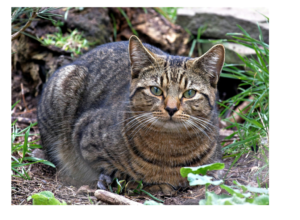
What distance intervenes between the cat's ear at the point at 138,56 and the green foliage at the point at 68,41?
2114mm

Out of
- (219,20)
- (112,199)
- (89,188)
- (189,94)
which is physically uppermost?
(219,20)

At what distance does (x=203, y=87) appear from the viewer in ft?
9.49

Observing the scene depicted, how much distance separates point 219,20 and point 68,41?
7.93ft

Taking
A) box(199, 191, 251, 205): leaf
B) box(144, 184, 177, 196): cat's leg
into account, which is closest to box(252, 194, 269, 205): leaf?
box(199, 191, 251, 205): leaf

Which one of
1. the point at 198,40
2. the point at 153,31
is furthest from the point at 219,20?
the point at 153,31

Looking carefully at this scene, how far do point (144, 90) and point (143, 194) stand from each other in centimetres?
92

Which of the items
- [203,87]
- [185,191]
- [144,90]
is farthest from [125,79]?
[185,191]

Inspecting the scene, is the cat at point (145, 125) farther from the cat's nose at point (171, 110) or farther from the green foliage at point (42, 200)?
the green foliage at point (42, 200)

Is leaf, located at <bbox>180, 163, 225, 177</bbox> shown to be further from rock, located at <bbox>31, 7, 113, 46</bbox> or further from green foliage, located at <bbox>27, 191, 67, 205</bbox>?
rock, located at <bbox>31, 7, 113, 46</bbox>

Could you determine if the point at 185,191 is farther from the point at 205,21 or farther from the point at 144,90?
the point at 205,21

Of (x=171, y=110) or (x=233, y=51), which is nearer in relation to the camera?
(x=171, y=110)

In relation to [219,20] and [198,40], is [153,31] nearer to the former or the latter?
[198,40]

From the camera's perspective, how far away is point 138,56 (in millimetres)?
2973
